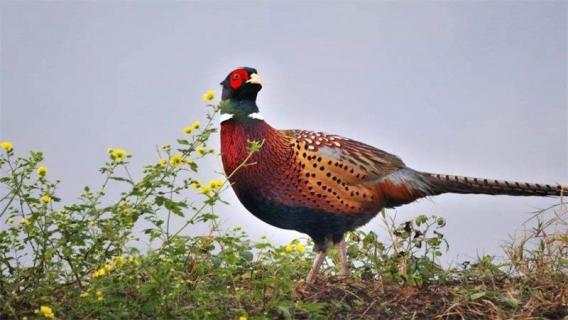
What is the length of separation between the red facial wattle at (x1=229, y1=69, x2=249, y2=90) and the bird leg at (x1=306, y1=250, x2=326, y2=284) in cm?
140

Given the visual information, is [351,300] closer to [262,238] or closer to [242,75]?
[262,238]

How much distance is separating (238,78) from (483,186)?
6.75ft

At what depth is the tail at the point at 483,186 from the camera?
681 cm

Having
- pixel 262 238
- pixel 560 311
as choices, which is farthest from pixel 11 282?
pixel 560 311

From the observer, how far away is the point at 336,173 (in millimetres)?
6531

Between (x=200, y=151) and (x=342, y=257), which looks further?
(x=342, y=257)

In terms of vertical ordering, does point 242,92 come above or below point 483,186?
above

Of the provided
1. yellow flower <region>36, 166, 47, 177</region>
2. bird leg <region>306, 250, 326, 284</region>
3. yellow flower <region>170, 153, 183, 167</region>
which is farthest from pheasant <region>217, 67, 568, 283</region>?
yellow flower <region>36, 166, 47, 177</region>

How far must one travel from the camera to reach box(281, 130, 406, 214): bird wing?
21.2ft

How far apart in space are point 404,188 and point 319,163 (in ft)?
2.49

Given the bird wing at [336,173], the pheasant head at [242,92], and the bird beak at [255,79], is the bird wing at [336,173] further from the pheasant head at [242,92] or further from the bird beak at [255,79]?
the bird beak at [255,79]

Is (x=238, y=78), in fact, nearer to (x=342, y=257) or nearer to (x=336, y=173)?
Answer: (x=336, y=173)

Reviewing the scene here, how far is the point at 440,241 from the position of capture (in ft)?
22.0

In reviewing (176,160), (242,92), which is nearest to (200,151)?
(176,160)
